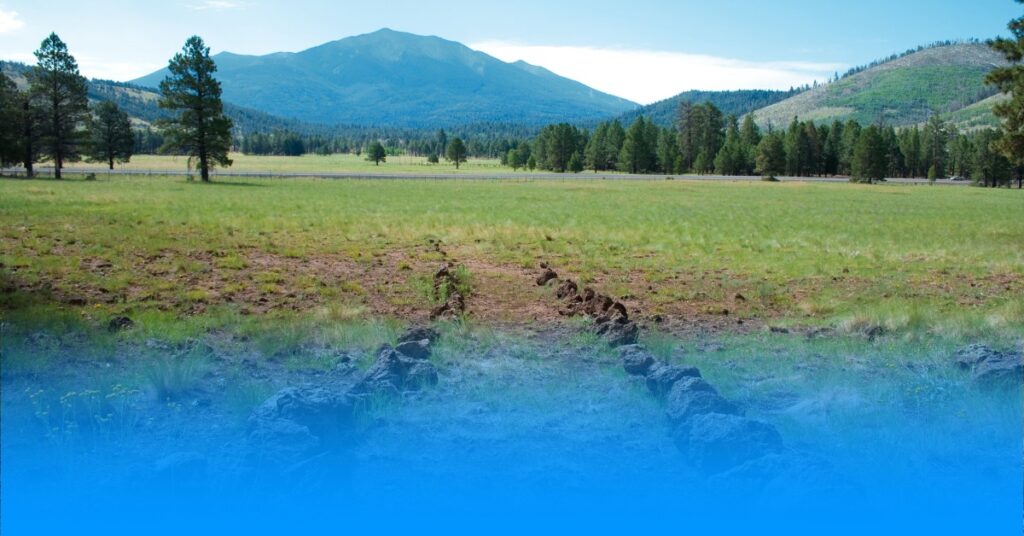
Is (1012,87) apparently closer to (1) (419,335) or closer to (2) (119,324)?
(1) (419,335)

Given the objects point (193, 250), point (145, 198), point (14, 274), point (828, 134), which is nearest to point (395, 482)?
point (14, 274)

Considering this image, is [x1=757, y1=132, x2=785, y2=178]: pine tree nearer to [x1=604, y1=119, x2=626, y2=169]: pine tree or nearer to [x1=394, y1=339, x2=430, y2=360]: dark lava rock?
[x1=604, y1=119, x2=626, y2=169]: pine tree

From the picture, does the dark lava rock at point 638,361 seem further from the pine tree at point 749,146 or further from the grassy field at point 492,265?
the pine tree at point 749,146

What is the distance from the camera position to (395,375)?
909 centimetres

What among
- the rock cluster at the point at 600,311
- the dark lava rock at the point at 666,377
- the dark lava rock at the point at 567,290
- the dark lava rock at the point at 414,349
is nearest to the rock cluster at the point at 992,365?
the dark lava rock at the point at 666,377

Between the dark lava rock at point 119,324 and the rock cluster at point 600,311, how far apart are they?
294 inches

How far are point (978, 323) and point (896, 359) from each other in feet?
11.3

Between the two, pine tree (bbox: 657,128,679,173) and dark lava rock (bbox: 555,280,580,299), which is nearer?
dark lava rock (bbox: 555,280,580,299)

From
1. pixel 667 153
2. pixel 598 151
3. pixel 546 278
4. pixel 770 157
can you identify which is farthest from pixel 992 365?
pixel 598 151

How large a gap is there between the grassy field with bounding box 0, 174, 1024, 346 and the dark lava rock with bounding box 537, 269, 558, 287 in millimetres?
465

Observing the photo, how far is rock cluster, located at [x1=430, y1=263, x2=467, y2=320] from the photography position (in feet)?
43.8

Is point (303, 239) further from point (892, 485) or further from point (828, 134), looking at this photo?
point (828, 134)

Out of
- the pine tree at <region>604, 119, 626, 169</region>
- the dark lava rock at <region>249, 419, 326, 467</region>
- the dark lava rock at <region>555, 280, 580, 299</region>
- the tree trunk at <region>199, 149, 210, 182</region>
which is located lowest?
the dark lava rock at <region>249, 419, 326, 467</region>

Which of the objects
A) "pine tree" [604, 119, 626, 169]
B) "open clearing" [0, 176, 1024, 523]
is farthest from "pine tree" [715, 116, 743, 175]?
"open clearing" [0, 176, 1024, 523]
